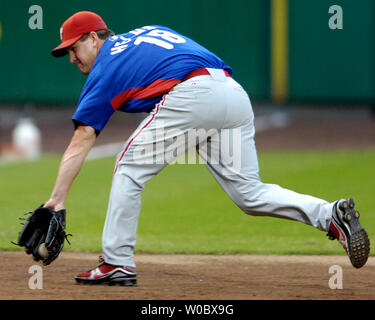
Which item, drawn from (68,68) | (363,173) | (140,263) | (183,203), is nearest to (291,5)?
(68,68)

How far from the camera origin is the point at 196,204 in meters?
8.71

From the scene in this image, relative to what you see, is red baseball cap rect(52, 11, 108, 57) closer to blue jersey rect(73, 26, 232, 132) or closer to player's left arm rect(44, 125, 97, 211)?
blue jersey rect(73, 26, 232, 132)

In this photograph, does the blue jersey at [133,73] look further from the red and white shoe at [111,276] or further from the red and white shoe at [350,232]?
the red and white shoe at [350,232]

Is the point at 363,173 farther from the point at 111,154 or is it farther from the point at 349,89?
the point at 349,89

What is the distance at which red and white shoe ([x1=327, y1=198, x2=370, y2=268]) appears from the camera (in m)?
4.64

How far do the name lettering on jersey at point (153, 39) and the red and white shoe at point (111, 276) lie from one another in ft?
4.19

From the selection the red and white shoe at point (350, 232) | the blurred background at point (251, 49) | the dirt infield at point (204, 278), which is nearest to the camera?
the dirt infield at point (204, 278)

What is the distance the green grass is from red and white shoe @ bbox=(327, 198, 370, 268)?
5.15ft

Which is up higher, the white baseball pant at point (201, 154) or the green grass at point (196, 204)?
the white baseball pant at point (201, 154)

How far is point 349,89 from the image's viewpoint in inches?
651

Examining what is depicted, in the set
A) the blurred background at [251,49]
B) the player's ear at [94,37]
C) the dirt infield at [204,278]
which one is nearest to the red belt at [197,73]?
the player's ear at [94,37]

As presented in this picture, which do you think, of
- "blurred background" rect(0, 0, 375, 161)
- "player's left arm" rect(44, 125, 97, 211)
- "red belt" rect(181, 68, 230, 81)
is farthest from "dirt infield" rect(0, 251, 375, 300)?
"blurred background" rect(0, 0, 375, 161)

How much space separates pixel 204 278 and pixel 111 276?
687 mm

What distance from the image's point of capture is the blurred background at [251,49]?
1578cm
